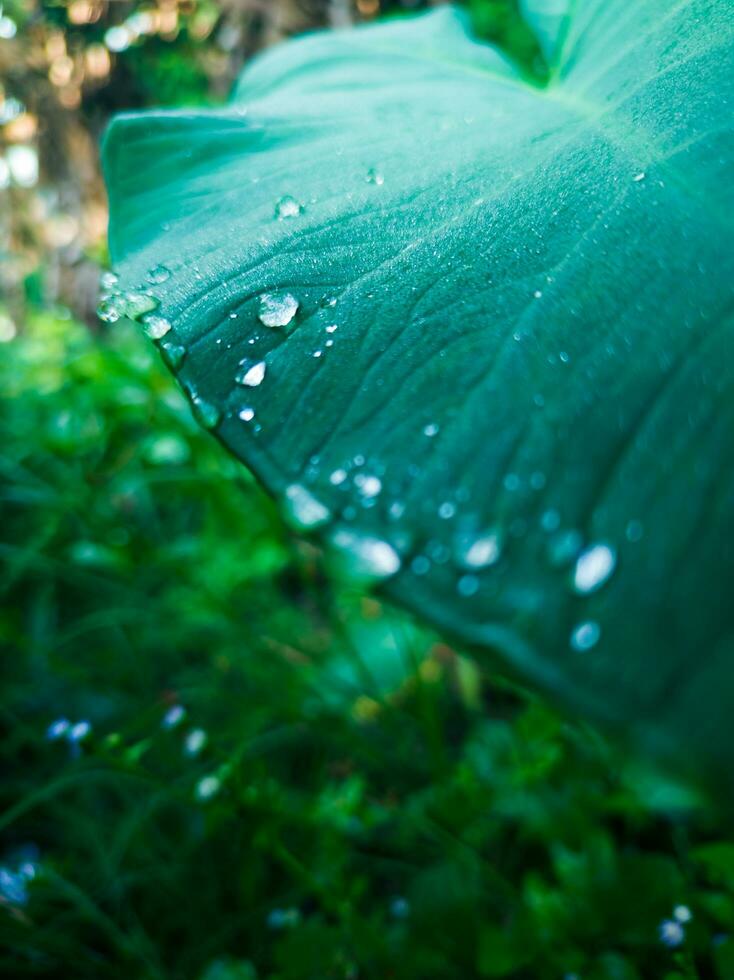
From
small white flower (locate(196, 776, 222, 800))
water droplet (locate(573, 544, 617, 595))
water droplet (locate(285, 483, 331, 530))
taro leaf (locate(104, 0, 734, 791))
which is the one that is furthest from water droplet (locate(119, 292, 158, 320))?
small white flower (locate(196, 776, 222, 800))

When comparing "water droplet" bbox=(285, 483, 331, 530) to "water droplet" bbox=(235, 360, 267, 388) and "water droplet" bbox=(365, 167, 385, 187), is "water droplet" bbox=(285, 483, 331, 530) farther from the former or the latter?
"water droplet" bbox=(365, 167, 385, 187)

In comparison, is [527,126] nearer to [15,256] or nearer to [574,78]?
[574,78]

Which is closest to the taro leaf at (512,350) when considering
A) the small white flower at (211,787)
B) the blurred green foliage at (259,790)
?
the blurred green foliage at (259,790)

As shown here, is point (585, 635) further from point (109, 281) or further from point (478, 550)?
point (109, 281)

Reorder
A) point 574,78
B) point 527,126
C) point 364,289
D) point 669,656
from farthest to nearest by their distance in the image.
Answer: point 574,78
point 527,126
point 364,289
point 669,656

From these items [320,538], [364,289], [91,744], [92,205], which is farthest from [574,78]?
[92,205]
